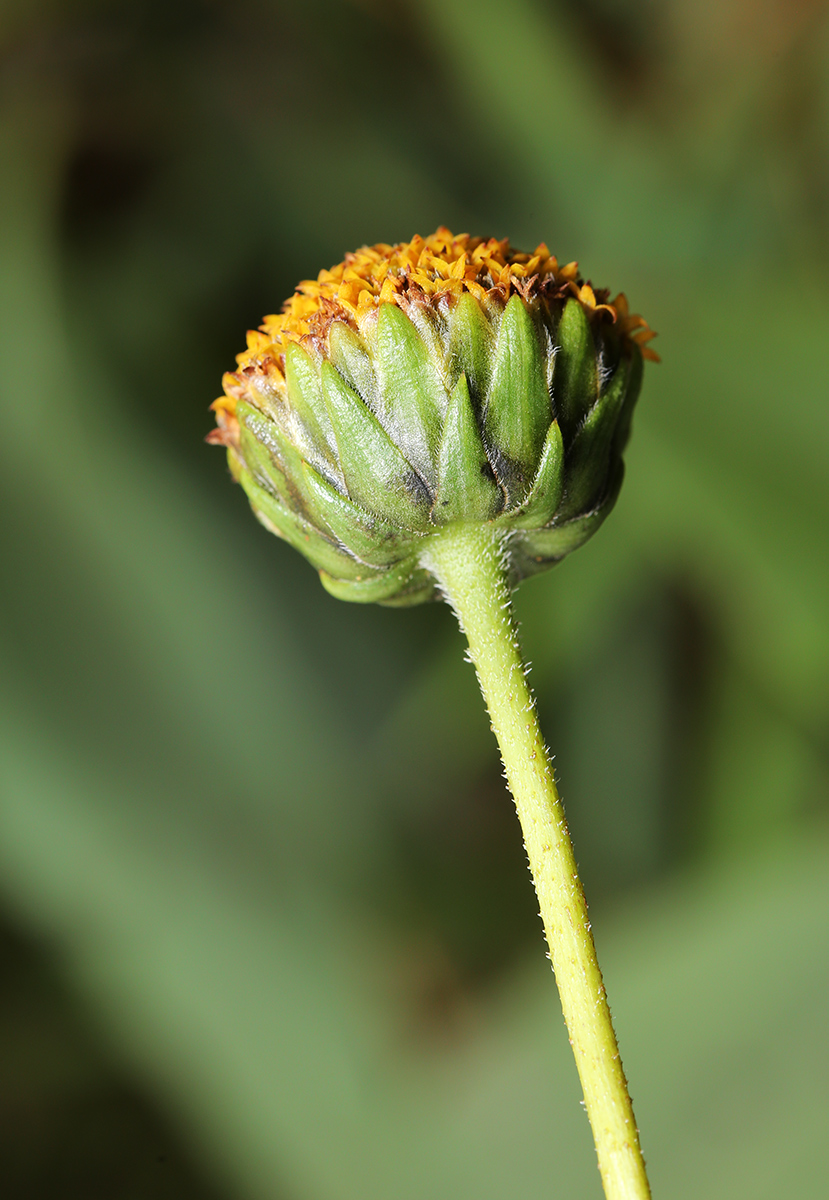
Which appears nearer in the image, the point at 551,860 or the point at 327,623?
the point at 551,860

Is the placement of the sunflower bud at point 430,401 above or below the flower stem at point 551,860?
above

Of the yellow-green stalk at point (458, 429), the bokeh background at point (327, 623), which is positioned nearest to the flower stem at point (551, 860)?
the yellow-green stalk at point (458, 429)

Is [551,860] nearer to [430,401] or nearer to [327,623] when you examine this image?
[430,401]

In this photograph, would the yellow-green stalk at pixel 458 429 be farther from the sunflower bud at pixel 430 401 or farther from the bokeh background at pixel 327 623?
the bokeh background at pixel 327 623

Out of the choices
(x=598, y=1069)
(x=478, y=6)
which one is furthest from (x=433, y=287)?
(x=478, y=6)

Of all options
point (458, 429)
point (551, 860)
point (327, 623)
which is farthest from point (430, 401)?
point (327, 623)

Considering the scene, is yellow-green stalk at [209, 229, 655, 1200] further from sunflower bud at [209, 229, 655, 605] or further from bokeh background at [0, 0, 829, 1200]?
bokeh background at [0, 0, 829, 1200]

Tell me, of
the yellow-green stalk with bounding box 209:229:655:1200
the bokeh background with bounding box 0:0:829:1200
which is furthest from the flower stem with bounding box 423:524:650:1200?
the bokeh background with bounding box 0:0:829:1200
